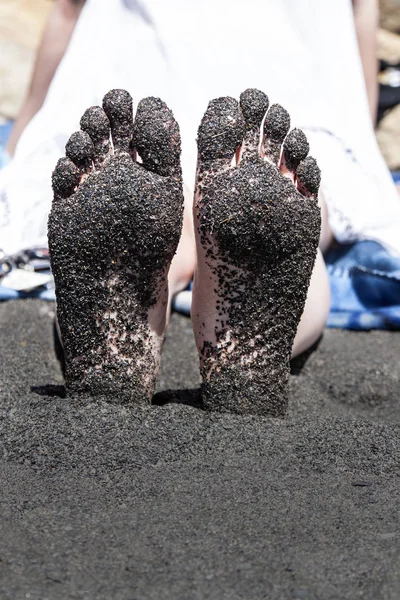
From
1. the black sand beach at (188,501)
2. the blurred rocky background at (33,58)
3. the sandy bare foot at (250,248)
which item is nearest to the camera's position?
the black sand beach at (188,501)

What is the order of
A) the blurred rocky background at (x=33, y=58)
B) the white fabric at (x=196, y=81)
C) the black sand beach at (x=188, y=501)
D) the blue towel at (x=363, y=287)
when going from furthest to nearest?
the blurred rocky background at (x=33, y=58)
the blue towel at (x=363, y=287)
the white fabric at (x=196, y=81)
the black sand beach at (x=188, y=501)

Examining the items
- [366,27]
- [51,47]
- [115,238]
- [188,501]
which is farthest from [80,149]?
[366,27]

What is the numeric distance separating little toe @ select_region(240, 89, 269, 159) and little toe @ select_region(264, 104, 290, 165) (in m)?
0.01

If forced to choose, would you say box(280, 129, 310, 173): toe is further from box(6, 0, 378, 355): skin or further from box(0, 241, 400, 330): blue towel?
box(0, 241, 400, 330): blue towel

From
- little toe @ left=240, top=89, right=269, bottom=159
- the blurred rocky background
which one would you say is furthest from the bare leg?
the blurred rocky background

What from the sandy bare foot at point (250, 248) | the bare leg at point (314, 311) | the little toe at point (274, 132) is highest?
the little toe at point (274, 132)

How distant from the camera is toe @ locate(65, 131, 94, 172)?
1.17m

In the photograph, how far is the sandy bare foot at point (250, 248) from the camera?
115cm

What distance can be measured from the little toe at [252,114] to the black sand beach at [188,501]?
43 centimetres

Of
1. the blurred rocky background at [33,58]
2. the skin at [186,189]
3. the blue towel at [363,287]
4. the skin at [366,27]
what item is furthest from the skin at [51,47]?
the blurred rocky background at [33,58]

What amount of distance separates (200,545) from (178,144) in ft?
2.00

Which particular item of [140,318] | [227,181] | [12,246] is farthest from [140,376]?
[12,246]

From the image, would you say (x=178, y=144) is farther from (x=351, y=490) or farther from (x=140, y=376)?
(x=351, y=490)

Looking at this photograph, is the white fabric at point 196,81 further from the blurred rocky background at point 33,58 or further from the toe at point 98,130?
the blurred rocky background at point 33,58
